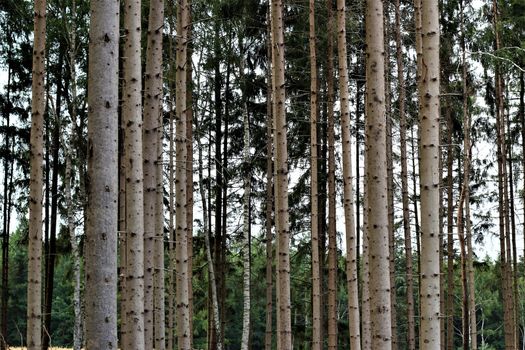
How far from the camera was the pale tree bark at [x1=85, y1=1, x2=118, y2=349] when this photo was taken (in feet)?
11.9

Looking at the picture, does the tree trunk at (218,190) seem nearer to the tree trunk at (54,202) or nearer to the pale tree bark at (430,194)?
the tree trunk at (54,202)

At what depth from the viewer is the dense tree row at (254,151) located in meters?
5.51

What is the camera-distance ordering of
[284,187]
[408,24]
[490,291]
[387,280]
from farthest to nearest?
1. [490,291]
2. [408,24]
3. [284,187]
4. [387,280]

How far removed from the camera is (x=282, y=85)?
28.6ft

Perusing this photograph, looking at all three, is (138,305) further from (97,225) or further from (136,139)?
(97,225)

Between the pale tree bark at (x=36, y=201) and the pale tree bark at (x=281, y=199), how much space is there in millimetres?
2864

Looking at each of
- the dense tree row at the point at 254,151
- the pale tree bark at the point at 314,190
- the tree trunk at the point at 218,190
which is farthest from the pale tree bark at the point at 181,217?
the tree trunk at the point at 218,190

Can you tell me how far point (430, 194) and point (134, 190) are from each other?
8.59ft

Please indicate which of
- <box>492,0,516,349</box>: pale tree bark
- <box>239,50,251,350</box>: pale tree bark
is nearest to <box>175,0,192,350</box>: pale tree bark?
<box>239,50,251,350</box>: pale tree bark

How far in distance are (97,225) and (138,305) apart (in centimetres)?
262

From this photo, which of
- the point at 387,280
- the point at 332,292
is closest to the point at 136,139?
the point at 387,280

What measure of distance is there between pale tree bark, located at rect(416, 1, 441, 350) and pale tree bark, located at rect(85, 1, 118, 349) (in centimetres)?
271

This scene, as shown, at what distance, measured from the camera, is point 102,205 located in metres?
3.67

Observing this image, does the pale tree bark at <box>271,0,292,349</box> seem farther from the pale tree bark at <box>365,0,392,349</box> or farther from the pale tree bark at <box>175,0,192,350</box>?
the pale tree bark at <box>365,0,392,349</box>
